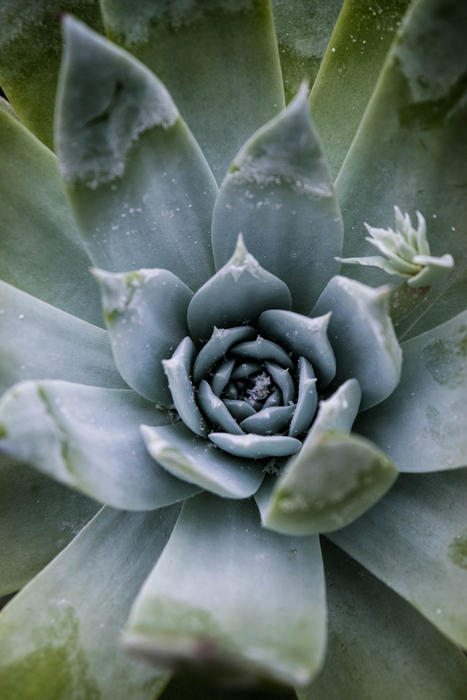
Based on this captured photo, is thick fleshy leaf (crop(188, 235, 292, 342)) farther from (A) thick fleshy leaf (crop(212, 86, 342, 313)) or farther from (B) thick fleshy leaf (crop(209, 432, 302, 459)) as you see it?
(B) thick fleshy leaf (crop(209, 432, 302, 459))

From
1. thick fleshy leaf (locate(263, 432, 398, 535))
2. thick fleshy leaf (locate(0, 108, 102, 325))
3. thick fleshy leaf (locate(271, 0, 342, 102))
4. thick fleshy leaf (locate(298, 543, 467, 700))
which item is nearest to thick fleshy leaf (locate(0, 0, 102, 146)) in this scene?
thick fleshy leaf (locate(0, 108, 102, 325))

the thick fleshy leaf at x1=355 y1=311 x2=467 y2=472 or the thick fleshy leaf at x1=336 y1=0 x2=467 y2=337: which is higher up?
the thick fleshy leaf at x1=336 y1=0 x2=467 y2=337

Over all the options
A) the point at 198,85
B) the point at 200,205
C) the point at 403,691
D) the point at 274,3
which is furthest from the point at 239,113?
the point at 403,691

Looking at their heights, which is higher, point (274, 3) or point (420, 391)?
point (274, 3)

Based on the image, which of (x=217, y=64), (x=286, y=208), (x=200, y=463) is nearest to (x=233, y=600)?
(x=200, y=463)

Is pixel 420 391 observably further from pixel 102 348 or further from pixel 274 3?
pixel 274 3

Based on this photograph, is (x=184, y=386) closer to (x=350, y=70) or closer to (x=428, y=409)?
(x=428, y=409)

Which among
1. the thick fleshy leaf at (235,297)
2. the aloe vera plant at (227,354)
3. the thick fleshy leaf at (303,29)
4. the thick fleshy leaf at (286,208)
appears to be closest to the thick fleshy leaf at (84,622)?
the aloe vera plant at (227,354)
